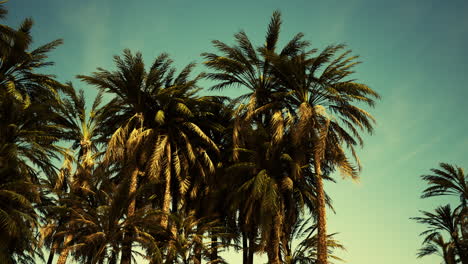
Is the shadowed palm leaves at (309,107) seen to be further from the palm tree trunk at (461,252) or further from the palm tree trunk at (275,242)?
the palm tree trunk at (461,252)

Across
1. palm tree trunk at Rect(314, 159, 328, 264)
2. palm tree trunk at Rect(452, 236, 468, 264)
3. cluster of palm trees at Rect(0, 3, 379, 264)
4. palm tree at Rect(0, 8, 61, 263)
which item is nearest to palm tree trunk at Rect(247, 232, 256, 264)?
cluster of palm trees at Rect(0, 3, 379, 264)

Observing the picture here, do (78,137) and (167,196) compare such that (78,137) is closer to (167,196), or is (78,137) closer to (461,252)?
(167,196)

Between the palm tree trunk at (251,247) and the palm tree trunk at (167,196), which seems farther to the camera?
the palm tree trunk at (251,247)

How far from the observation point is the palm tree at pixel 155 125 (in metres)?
18.3

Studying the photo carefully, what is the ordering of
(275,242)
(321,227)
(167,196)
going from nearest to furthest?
1. (321,227)
2. (275,242)
3. (167,196)

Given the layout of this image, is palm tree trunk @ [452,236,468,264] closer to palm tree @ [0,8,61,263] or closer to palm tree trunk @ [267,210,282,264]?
palm tree trunk @ [267,210,282,264]

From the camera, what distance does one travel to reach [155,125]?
2030cm

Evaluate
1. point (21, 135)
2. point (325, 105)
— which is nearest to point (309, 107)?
point (325, 105)

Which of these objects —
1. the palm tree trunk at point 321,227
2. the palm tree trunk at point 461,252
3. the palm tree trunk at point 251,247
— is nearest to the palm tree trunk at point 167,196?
the palm tree trunk at point 251,247

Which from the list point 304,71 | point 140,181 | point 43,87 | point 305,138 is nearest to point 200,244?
point 140,181

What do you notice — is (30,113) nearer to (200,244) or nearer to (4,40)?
(4,40)

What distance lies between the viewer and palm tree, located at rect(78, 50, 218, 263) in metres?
18.3

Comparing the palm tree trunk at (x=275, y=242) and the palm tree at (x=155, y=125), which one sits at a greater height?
the palm tree at (x=155, y=125)

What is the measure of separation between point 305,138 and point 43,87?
15583 millimetres
